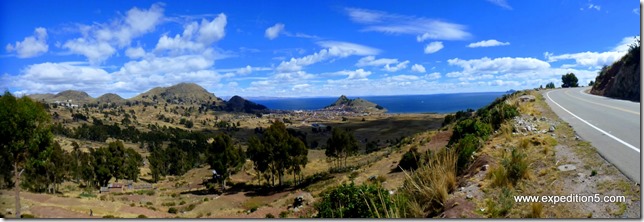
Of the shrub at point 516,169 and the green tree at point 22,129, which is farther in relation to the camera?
the green tree at point 22,129

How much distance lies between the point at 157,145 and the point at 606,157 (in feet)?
474

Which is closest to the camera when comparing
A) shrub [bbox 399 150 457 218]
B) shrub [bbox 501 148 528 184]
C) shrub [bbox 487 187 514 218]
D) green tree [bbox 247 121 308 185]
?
shrub [bbox 487 187 514 218]

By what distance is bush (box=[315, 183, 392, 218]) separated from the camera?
269 inches

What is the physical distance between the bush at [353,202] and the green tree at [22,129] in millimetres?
14756

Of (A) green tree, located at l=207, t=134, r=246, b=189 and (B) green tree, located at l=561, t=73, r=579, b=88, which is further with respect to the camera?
(B) green tree, located at l=561, t=73, r=579, b=88

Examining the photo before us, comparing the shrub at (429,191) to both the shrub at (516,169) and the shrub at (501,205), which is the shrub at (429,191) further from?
the shrub at (516,169)

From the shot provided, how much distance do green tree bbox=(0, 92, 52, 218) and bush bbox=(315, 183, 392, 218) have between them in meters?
14.8

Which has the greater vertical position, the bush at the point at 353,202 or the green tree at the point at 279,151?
the bush at the point at 353,202

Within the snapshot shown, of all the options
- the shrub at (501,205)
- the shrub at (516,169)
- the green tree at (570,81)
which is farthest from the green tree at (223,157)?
the green tree at (570,81)

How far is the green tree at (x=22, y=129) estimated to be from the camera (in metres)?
16.0

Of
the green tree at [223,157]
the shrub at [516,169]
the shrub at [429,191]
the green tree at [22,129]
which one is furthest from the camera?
the green tree at [223,157]

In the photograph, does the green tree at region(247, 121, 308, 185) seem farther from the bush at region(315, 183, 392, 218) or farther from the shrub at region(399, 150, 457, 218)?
the shrub at region(399, 150, 457, 218)

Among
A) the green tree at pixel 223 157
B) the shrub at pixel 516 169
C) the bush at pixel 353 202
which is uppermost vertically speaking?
the shrub at pixel 516 169

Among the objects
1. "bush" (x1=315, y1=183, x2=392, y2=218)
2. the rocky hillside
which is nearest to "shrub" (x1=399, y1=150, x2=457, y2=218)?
"bush" (x1=315, y1=183, x2=392, y2=218)
